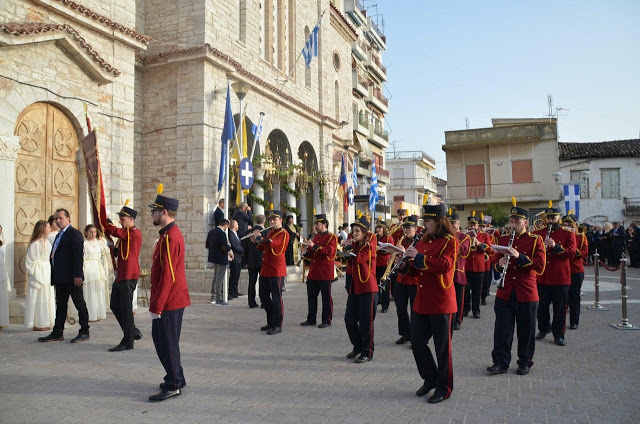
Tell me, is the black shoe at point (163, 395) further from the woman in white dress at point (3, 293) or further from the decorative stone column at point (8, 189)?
the decorative stone column at point (8, 189)

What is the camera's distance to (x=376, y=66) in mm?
40781

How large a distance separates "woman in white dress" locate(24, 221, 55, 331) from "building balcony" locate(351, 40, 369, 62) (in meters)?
28.6

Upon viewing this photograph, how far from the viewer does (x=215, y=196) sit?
1448 centimetres

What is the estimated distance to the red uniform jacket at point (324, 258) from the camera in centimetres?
856

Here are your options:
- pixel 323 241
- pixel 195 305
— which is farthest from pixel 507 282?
pixel 195 305

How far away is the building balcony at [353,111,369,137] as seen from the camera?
33.4 metres

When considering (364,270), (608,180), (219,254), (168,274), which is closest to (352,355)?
(364,270)

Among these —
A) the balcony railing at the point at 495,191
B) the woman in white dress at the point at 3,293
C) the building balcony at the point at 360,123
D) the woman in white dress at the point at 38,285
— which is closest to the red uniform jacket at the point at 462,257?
the woman in white dress at the point at 38,285

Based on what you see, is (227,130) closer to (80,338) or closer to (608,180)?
(80,338)

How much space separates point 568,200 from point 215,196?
51.1 feet

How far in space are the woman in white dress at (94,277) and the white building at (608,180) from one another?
3256 cm

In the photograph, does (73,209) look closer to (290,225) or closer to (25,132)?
(25,132)

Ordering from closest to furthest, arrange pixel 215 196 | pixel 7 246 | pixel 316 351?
1. pixel 316 351
2. pixel 7 246
3. pixel 215 196

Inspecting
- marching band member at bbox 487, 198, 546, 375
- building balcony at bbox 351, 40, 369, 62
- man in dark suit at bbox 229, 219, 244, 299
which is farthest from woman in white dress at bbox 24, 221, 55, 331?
building balcony at bbox 351, 40, 369, 62
